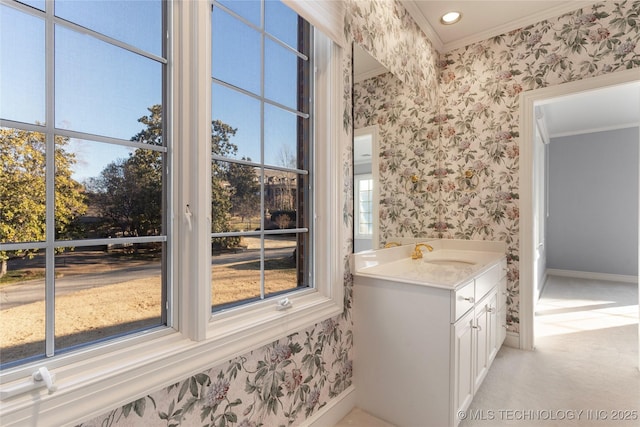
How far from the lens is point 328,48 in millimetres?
1680

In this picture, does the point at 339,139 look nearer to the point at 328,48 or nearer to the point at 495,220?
the point at 328,48

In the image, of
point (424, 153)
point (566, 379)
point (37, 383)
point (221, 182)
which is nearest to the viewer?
point (37, 383)

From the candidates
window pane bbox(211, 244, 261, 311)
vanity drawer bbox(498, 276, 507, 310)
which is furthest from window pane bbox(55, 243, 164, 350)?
vanity drawer bbox(498, 276, 507, 310)

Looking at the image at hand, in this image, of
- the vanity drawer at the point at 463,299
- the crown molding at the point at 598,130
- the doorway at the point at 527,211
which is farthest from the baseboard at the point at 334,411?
the crown molding at the point at 598,130

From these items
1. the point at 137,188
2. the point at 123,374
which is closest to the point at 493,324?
the point at 123,374

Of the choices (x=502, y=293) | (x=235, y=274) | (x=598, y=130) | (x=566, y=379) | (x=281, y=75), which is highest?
(x=598, y=130)

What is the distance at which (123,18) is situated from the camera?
100 cm

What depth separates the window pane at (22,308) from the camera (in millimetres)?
785

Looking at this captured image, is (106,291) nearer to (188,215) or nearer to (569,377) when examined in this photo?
(188,215)

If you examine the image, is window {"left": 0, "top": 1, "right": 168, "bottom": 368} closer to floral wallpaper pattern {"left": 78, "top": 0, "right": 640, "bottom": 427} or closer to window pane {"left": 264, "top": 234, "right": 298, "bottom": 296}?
floral wallpaper pattern {"left": 78, "top": 0, "right": 640, "bottom": 427}

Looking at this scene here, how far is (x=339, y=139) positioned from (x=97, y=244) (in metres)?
1.21

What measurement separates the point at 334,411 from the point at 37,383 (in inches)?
53.1

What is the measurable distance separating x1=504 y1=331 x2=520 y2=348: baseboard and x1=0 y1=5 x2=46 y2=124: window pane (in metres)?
3.30

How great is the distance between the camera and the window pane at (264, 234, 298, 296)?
148 centimetres
